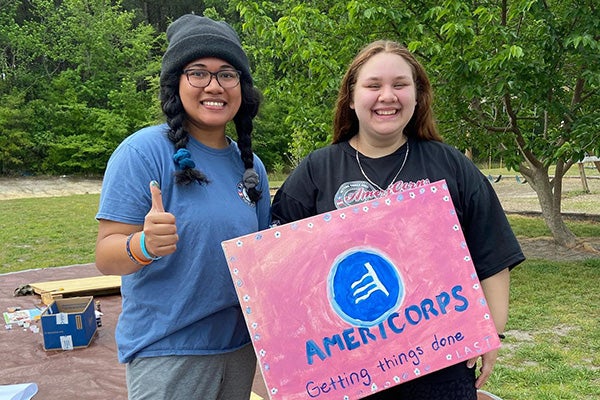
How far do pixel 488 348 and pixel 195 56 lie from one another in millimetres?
1337

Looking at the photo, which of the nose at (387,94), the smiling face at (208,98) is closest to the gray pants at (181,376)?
the smiling face at (208,98)

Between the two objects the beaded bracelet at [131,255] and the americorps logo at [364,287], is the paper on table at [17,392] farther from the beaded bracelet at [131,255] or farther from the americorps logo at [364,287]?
the americorps logo at [364,287]

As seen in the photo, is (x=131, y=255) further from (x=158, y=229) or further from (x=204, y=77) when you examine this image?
(x=204, y=77)

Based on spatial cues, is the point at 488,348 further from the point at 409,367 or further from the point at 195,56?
the point at 195,56

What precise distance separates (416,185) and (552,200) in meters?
7.28

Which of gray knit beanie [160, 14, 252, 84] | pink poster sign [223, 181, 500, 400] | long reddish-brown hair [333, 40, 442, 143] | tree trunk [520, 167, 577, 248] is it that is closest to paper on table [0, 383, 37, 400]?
pink poster sign [223, 181, 500, 400]

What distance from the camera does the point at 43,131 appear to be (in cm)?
2686

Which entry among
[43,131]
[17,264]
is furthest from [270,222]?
[43,131]

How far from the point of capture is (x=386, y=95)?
190 centimetres

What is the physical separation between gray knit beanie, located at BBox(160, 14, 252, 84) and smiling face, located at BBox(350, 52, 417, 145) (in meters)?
0.44

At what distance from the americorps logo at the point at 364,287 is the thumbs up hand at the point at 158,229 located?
503mm

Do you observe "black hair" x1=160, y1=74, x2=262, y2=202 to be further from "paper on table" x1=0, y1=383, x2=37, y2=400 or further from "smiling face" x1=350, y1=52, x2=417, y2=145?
"paper on table" x1=0, y1=383, x2=37, y2=400

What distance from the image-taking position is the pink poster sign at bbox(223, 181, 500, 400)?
68.0 inches

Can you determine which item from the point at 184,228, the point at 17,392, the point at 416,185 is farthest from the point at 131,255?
the point at 17,392
